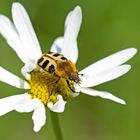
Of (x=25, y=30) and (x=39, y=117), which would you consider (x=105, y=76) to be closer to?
(x=39, y=117)

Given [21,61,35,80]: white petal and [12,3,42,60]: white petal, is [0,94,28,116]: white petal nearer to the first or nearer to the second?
[21,61,35,80]: white petal

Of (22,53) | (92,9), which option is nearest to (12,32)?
(22,53)

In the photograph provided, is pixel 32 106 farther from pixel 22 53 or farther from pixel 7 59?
pixel 7 59

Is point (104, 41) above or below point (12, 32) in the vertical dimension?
above

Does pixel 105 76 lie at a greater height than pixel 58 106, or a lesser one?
greater

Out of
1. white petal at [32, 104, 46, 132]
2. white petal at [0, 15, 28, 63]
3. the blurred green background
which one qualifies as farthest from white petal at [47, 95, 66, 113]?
the blurred green background

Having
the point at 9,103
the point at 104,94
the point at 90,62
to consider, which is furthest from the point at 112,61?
the point at 90,62
